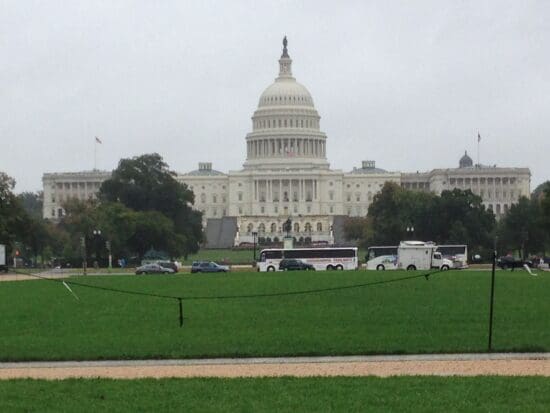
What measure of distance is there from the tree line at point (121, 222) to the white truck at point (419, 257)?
21.7 metres

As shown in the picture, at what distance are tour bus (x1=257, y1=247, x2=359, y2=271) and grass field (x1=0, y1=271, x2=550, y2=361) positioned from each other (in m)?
44.0

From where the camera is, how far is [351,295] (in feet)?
140

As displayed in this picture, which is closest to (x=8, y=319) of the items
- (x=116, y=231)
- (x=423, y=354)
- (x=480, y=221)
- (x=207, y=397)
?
(x=423, y=354)

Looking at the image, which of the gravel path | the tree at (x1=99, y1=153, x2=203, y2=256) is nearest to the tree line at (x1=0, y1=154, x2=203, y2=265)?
the tree at (x1=99, y1=153, x2=203, y2=256)

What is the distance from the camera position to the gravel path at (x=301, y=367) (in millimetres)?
20812

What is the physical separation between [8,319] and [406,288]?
58.2ft

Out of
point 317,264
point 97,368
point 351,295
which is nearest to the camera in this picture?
point 97,368

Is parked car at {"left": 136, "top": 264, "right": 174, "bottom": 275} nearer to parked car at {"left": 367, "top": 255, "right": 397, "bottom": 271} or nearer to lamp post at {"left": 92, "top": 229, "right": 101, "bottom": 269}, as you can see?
parked car at {"left": 367, "top": 255, "right": 397, "bottom": 271}

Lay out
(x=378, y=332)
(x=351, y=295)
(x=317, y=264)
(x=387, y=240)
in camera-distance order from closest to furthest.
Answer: (x=378, y=332), (x=351, y=295), (x=317, y=264), (x=387, y=240)

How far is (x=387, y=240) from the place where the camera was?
12206 centimetres

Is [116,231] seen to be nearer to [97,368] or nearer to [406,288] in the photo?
[406,288]

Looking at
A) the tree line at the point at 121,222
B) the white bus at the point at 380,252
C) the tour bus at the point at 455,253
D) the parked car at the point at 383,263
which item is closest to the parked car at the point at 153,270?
the tree line at the point at 121,222

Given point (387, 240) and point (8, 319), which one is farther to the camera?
point (387, 240)

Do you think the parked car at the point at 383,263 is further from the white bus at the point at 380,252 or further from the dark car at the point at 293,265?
the white bus at the point at 380,252
